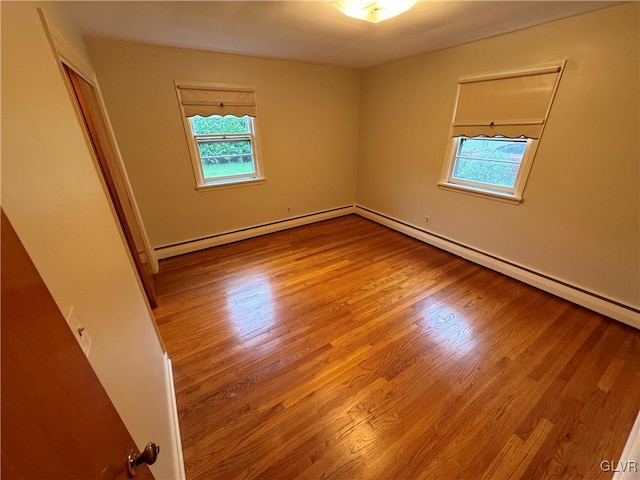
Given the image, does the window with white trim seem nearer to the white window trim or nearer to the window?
the white window trim

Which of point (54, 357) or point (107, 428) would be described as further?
point (107, 428)

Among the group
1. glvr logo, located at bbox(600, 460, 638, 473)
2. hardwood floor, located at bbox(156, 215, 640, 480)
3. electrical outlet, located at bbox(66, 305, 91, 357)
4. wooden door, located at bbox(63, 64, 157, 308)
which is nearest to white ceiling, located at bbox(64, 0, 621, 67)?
wooden door, located at bbox(63, 64, 157, 308)

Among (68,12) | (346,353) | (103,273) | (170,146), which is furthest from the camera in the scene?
(170,146)

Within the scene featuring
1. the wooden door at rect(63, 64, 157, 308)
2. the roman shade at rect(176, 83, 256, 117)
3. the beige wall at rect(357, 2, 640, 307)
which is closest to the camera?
the wooden door at rect(63, 64, 157, 308)

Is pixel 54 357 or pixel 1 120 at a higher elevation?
pixel 1 120

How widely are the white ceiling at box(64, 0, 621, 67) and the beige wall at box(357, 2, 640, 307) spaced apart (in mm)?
187

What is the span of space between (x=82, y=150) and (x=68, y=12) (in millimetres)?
1538

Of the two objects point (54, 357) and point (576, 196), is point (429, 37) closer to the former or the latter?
point (576, 196)

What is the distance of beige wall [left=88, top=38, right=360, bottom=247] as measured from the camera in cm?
261

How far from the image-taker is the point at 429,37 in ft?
7.98

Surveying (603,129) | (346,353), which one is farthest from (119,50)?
(603,129)

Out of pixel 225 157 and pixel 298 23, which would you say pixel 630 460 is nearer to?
pixel 298 23

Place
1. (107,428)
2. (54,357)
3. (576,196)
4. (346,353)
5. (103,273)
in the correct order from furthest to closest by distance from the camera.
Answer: (576,196) < (346,353) < (103,273) < (107,428) < (54,357)

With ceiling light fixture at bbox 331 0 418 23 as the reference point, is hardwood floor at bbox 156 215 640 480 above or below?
below
